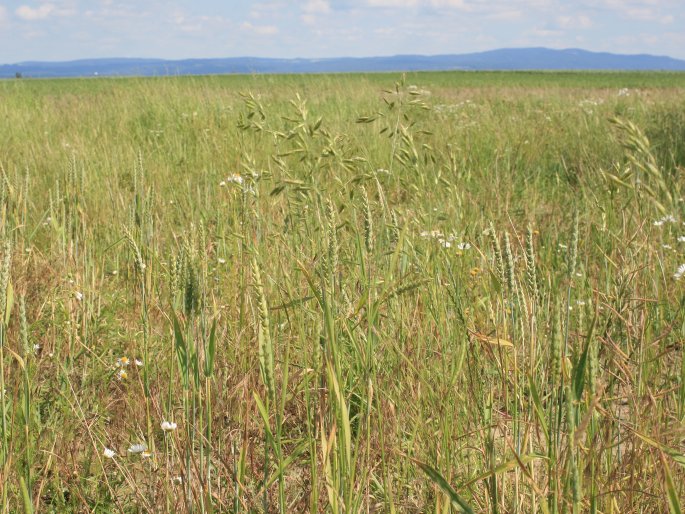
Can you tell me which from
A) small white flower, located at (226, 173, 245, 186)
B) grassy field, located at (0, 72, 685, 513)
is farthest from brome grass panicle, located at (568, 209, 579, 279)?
small white flower, located at (226, 173, 245, 186)

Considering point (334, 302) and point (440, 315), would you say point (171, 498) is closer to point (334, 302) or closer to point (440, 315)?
point (334, 302)

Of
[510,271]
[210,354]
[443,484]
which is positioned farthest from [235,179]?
[443,484]

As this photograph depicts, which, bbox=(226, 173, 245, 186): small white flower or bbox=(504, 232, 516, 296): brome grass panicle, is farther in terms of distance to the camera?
bbox=(226, 173, 245, 186): small white flower

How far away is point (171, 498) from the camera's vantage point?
1533 millimetres

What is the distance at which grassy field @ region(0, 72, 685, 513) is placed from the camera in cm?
132

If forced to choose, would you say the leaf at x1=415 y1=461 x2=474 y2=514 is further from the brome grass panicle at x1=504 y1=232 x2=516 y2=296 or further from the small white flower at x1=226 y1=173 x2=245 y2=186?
the small white flower at x1=226 y1=173 x2=245 y2=186

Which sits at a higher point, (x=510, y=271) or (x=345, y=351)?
(x=510, y=271)

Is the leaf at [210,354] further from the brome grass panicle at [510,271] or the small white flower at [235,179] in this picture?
the small white flower at [235,179]

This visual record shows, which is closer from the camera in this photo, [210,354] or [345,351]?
[210,354]

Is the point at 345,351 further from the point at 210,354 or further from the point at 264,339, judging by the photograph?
the point at 264,339

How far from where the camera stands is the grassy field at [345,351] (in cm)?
132

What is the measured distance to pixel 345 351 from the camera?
2156mm

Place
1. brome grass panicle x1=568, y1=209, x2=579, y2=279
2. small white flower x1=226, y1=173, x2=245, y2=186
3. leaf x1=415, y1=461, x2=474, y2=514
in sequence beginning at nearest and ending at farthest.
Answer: leaf x1=415, y1=461, x2=474, y2=514, brome grass panicle x1=568, y1=209, x2=579, y2=279, small white flower x1=226, y1=173, x2=245, y2=186

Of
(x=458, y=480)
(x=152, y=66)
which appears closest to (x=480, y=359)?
(x=458, y=480)
